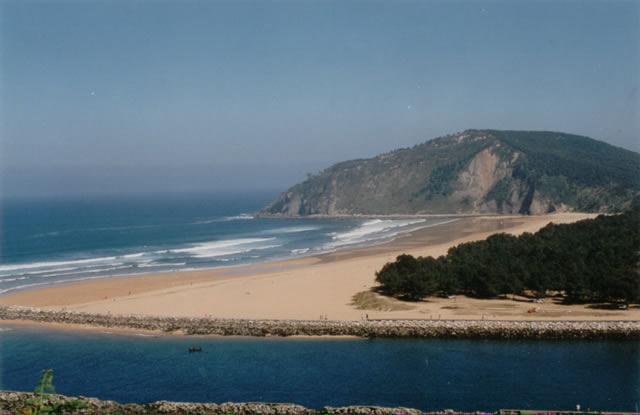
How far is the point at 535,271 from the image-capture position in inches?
1656

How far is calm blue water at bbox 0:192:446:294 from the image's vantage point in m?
64.1

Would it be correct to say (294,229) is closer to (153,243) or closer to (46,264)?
(153,243)

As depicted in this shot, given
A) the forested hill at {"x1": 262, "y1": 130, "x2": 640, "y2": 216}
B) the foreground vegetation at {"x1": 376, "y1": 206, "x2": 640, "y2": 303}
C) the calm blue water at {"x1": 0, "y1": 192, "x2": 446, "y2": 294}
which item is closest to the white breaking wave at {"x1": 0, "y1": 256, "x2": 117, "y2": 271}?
the calm blue water at {"x1": 0, "y1": 192, "x2": 446, "y2": 294}

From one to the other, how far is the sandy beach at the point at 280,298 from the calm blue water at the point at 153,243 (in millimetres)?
6597

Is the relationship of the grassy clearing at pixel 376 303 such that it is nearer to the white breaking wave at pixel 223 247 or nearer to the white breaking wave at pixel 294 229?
the white breaking wave at pixel 223 247

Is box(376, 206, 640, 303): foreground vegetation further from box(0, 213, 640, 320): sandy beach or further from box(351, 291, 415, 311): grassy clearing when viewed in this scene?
box(351, 291, 415, 311): grassy clearing

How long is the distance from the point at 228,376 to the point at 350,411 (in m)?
7.85

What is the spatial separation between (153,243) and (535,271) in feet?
201

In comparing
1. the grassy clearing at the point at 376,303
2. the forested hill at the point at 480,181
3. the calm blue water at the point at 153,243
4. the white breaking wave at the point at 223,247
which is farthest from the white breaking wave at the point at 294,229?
the grassy clearing at the point at 376,303

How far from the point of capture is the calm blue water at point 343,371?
2581 cm

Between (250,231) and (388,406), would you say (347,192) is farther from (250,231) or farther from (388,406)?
(388,406)

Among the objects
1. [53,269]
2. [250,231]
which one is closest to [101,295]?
[53,269]

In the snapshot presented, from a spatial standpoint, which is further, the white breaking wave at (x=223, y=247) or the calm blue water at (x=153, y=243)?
the white breaking wave at (x=223, y=247)

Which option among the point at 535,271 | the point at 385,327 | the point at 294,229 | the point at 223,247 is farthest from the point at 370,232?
the point at 385,327
